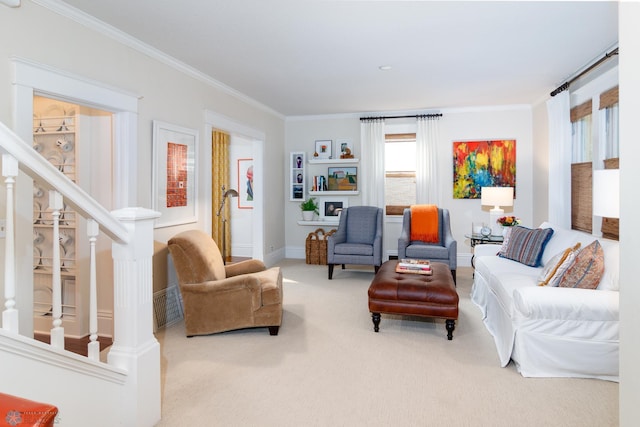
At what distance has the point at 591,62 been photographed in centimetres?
421

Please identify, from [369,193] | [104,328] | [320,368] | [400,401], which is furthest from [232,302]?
[369,193]

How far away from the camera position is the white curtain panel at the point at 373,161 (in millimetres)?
6836

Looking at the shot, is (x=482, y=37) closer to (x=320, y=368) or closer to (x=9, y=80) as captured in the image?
(x=320, y=368)

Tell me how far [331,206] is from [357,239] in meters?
1.33

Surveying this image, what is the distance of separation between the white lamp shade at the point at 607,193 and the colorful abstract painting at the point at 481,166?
3.58 metres

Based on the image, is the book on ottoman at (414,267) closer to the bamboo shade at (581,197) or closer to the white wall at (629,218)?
the bamboo shade at (581,197)

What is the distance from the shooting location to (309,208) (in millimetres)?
7066

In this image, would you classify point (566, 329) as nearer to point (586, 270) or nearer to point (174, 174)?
point (586, 270)

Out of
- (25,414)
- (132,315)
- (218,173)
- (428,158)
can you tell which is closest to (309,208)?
(218,173)

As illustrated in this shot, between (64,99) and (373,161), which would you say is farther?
(373,161)

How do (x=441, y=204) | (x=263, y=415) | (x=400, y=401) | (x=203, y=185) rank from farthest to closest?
1. (x=441, y=204)
2. (x=203, y=185)
3. (x=400, y=401)
4. (x=263, y=415)

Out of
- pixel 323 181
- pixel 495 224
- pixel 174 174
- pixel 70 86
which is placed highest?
pixel 70 86

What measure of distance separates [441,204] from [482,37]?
3458 mm

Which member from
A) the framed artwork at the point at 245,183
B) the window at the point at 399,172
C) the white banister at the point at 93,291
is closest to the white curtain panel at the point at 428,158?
the window at the point at 399,172
